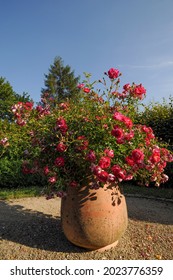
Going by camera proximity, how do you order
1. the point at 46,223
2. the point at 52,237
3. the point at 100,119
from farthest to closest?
the point at 46,223
the point at 52,237
the point at 100,119

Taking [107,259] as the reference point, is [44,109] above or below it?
above

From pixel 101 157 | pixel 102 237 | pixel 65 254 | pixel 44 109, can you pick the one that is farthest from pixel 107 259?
pixel 44 109

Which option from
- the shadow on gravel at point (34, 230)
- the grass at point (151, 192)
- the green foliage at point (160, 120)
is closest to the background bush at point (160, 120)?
the green foliage at point (160, 120)

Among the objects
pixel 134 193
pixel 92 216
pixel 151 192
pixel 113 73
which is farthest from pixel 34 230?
pixel 151 192

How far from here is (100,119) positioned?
12.3 ft

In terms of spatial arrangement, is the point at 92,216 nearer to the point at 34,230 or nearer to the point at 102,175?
the point at 102,175

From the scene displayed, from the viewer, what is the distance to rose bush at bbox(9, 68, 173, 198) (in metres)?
3.52

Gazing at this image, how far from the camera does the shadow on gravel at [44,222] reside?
14.7ft

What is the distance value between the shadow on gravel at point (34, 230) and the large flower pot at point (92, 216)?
1.31ft

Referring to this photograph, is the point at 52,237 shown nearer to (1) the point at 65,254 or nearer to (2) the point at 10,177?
(1) the point at 65,254

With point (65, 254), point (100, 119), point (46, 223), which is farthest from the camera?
point (46, 223)

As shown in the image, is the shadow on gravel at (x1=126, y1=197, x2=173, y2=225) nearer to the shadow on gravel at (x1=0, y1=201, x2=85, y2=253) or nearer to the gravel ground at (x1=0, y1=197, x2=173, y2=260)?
the gravel ground at (x1=0, y1=197, x2=173, y2=260)

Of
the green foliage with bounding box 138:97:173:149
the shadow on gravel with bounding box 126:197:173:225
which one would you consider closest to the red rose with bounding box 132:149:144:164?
the shadow on gravel with bounding box 126:197:173:225
